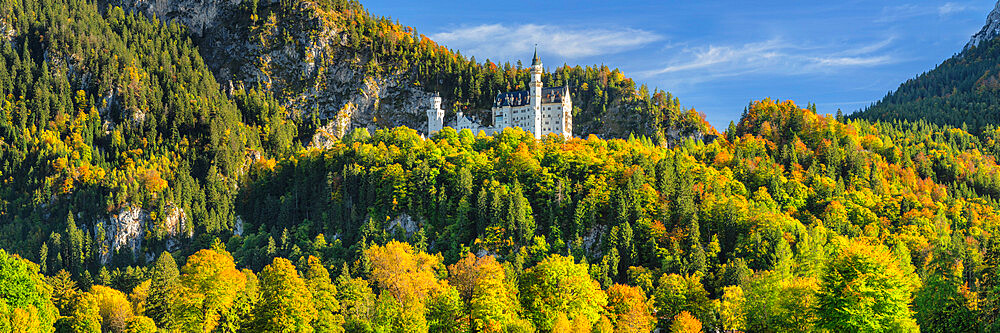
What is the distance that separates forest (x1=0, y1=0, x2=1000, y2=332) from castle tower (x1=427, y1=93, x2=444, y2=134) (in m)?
9.53

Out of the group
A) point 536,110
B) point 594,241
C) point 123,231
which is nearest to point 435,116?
point 536,110

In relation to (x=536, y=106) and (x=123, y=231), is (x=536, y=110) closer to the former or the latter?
(x=536, y=106)

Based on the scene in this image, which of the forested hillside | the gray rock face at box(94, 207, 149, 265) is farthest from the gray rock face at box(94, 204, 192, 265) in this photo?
the forested hillside

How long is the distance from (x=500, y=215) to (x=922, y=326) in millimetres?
57810

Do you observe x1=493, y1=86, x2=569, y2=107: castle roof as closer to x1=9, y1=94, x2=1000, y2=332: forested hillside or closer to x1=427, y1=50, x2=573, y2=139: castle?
x1=427, y1=50, x2=573, y2=139: castle

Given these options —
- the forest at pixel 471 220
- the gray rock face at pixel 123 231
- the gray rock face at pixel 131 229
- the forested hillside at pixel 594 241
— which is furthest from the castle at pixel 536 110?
the gray rock face at pixel 123 231

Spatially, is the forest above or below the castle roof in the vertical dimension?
below

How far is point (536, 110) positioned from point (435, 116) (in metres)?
26.5

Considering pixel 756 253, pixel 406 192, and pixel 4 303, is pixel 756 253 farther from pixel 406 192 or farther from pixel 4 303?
pixel 4 303

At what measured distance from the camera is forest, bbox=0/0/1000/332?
76938mm

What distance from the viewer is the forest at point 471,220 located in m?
76.9

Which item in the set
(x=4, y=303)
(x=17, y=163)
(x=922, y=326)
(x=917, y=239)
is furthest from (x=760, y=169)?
(x=17, y=163)

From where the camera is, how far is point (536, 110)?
172 m

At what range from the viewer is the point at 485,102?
19362 cm
